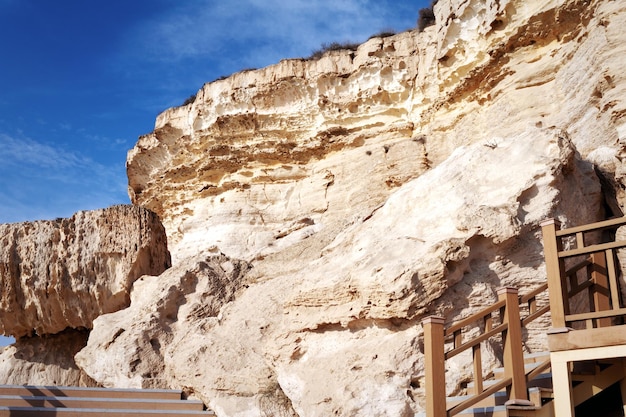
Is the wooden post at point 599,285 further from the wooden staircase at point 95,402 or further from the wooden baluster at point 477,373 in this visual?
the wooden staircase at point 95,402

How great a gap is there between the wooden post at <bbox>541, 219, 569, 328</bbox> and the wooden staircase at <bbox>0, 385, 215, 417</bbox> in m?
5.29

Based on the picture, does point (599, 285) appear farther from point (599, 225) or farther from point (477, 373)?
point (477, 373)

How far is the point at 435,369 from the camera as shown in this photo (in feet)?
20.9

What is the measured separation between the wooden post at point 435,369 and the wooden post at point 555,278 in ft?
3.39

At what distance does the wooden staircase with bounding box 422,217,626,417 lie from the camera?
604cm

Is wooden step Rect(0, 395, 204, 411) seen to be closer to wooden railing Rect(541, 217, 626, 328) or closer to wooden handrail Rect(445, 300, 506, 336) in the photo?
wooden handrail Rect(445, 300, 506, 336)

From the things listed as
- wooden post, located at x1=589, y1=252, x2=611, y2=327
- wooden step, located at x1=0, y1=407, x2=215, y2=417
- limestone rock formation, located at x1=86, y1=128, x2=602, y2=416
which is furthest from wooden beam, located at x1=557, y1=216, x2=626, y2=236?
wooden step, located at x1=0, y1=407, x2=215, y2=417

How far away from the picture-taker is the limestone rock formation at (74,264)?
54.5 feet

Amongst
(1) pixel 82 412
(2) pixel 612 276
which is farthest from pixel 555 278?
(1) pixel 82 412

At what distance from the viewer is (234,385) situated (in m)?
9.70

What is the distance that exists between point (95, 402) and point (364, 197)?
886 centimetres

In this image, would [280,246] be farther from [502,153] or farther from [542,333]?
[542,333]

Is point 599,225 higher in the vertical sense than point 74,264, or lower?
lower

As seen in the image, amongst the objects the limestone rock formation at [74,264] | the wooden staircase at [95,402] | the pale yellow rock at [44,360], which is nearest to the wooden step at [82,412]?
the wooden staircase at [95,402]
